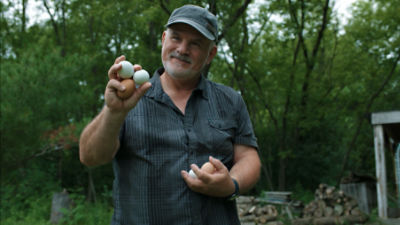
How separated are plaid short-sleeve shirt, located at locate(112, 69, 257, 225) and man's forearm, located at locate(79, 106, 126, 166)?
105 millimetres

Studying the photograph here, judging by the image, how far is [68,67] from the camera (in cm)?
766

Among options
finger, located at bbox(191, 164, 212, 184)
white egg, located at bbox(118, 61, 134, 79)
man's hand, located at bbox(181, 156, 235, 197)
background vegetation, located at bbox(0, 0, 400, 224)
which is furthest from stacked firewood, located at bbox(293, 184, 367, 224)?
white egg, located at bbox(118, 61, 134, 79)

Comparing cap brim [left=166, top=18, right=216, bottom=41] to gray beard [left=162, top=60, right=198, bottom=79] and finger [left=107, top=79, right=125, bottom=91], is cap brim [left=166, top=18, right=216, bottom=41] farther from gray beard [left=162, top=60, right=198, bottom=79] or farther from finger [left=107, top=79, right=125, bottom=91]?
finger [left=107, top=79, right=125, bottom=91]

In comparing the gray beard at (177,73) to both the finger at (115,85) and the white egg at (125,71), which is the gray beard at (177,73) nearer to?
the white egg at (125,71)

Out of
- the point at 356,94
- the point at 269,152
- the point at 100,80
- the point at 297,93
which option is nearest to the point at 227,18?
the point at 297,93

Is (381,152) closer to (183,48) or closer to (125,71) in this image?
(183,48)

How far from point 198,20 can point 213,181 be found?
27.2 inches

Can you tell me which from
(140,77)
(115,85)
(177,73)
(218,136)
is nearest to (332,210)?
(218,136)

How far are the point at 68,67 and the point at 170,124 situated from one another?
6.68 m

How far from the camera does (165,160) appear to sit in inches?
59.8

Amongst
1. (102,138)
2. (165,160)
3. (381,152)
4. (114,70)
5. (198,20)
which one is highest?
(198,20)

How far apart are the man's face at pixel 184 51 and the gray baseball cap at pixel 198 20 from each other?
34 mm

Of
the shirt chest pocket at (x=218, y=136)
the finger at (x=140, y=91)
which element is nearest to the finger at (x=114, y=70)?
the finger at (x=140, y=91)

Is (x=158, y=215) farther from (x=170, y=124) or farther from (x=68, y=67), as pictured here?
(x=68, y=67)
